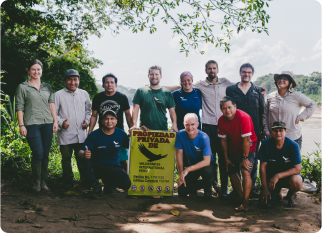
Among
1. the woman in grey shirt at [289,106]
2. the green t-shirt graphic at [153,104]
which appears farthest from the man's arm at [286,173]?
the green t-shirt graphic at [153,104]

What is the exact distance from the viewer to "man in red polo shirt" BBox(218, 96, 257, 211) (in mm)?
3818

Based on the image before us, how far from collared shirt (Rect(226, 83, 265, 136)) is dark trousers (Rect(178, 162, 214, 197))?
110 cm

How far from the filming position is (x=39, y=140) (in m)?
4.15

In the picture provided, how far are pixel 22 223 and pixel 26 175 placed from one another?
1690 mm

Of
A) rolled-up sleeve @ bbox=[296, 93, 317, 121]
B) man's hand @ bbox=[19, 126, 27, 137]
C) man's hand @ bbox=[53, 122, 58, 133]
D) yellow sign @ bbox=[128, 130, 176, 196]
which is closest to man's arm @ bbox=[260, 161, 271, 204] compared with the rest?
rolled-up sleeve @ bbox=[296, 93, 317, 121]

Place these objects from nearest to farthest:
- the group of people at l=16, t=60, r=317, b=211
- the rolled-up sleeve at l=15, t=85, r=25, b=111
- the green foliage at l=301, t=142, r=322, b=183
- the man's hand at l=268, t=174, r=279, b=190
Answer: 1. the man's hand at l=268, t=174, r=279, b=190
2. the group of people at l=16, t=60, r=317, b=211
3. the rolled-up sleeve at l=15, t=85, r=25, b=111
4. the green foliage at l=301, t=142, r=322, b=183

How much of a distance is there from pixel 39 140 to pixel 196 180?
8.69 ft

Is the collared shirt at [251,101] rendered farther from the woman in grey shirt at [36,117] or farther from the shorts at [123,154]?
the woman in grey shirt at [36,117]

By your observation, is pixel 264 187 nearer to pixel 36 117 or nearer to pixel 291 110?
pixel 291 110

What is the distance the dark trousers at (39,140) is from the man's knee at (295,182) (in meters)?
3.90

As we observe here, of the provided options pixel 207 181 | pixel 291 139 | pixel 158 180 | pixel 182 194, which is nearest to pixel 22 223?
pixel 158 180

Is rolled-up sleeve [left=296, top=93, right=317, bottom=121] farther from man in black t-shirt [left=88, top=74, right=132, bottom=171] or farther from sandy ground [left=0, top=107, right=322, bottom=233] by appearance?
man in black t-shirt [left=88, top=74, right=132, bottom=171]

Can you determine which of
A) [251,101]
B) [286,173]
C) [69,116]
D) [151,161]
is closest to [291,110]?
[251,101]

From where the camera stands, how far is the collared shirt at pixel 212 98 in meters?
4.62
